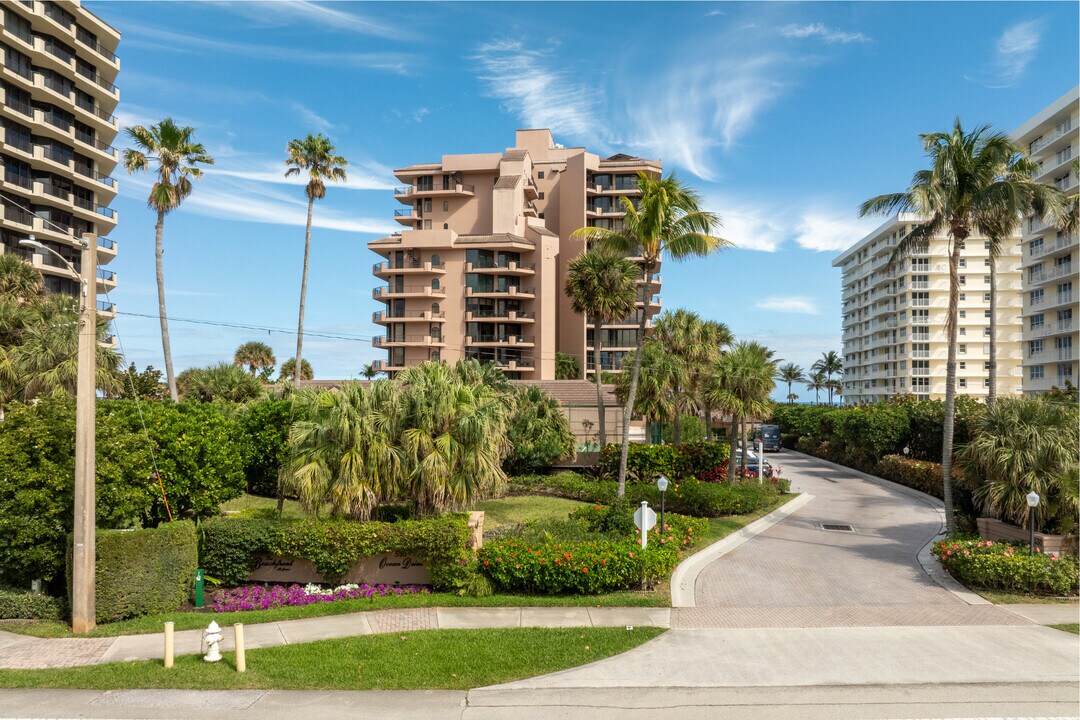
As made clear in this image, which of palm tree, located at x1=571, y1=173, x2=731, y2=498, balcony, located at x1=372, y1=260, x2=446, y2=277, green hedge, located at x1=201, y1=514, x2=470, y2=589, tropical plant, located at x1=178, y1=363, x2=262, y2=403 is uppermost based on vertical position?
balcony, located at x1=372, y1=260, x2=446, y2=277

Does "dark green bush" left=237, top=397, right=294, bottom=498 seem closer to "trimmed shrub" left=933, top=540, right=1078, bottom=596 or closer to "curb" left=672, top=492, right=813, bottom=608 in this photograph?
"curb" left=672, top=492, right=813, bottom=608

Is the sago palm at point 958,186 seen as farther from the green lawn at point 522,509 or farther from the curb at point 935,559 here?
the green lawn at point 522,509

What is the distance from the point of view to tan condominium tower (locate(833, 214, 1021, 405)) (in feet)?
261

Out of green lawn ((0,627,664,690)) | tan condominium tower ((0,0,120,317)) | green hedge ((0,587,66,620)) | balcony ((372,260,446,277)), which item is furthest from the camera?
balcony ((372,260,446,277))

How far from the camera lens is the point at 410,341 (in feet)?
197

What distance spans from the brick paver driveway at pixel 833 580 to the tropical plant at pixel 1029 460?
2.72 m

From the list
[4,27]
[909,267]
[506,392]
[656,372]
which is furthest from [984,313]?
[4,27]

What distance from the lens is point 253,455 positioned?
24281 mm

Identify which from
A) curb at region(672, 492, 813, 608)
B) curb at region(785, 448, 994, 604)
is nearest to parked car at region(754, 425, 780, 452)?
curb at region(785, 448, 994, 604)

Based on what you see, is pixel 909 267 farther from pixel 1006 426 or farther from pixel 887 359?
pixel 1006 426

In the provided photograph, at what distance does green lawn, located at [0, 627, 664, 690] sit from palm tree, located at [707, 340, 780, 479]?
717 inches

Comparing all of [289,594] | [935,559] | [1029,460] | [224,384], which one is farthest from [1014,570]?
[224,384]

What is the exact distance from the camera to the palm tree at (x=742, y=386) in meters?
28.8

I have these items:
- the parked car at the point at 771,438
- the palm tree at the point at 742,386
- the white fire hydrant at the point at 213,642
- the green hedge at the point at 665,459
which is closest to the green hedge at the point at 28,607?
the white fire hydrant at the point at 213,642
